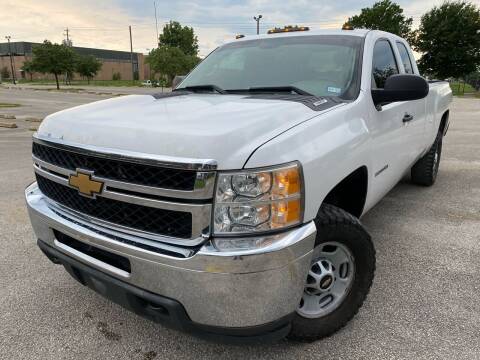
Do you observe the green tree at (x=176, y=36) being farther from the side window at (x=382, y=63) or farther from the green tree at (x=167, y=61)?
the side window at (x=382, y=63)

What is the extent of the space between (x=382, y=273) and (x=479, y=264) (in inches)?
32.9

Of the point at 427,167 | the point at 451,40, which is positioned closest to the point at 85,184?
the point at 427,167

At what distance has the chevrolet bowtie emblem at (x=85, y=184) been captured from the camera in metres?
1.93

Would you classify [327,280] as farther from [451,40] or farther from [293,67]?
[451,40]

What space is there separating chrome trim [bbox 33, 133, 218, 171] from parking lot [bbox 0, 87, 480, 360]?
1.10 metres

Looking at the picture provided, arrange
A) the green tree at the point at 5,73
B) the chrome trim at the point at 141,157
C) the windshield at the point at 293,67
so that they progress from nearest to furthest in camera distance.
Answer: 1. the chrome trim at the point at 141,157
2. the windshield at the point at 293,67
3. the green tree at the point at 5,73

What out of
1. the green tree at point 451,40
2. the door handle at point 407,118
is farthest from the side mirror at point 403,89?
the green tree at point 451,40

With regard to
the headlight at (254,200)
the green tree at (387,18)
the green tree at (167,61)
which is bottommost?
the headlight at (254,200)

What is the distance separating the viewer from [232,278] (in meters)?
1.70

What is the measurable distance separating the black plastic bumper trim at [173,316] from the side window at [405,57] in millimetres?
3212

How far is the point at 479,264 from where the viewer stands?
3.23 m

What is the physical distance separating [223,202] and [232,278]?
0.32m

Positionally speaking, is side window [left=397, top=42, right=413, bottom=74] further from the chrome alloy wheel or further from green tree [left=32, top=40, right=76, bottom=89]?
green tree [left=32, top=40, right=76, bottom=89]

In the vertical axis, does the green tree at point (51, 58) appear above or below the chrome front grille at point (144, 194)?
above
